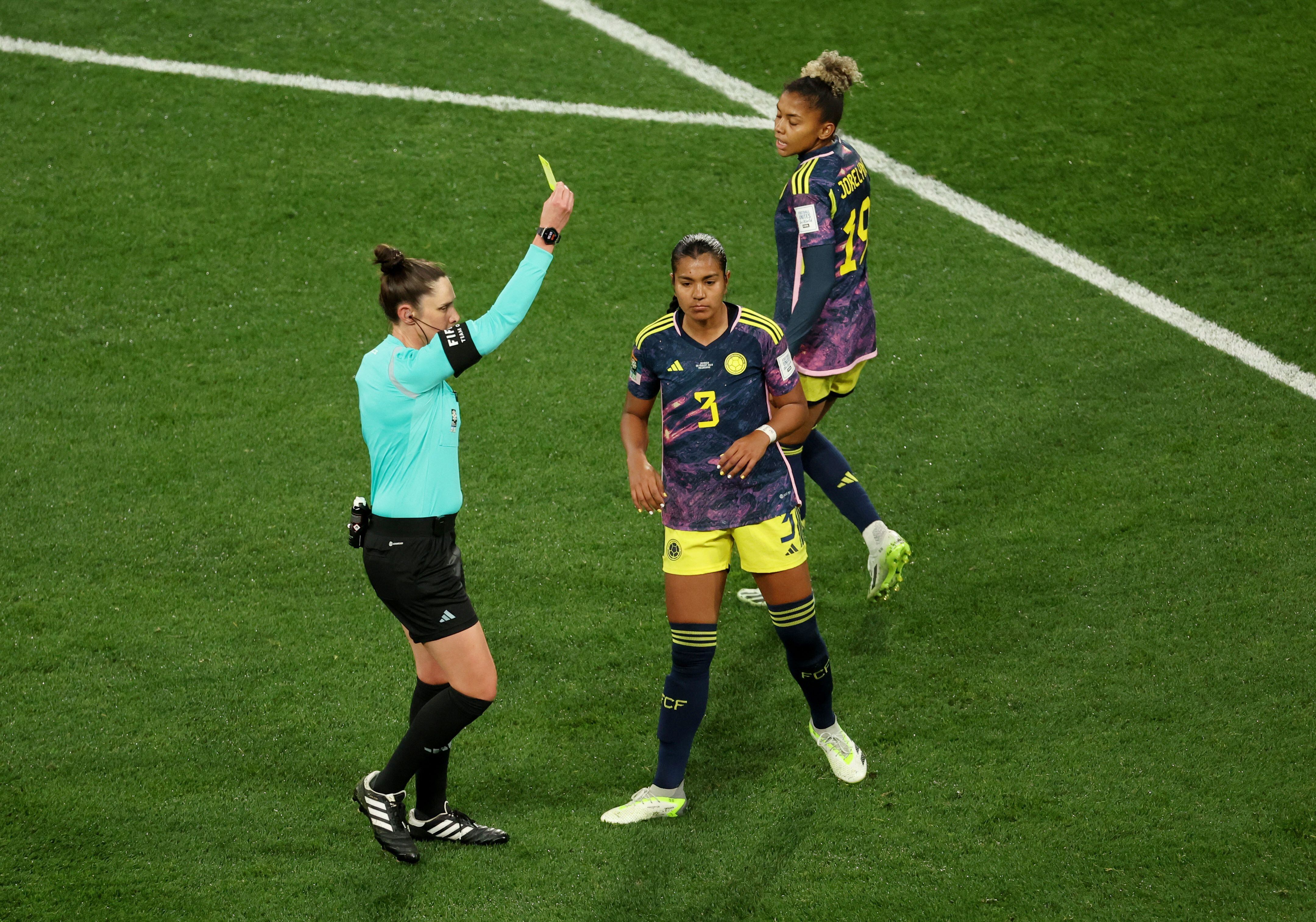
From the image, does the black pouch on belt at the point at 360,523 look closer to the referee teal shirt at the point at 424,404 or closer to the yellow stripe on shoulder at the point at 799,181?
the referee teal shirt at the point at 424,404

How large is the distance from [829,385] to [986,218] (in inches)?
174

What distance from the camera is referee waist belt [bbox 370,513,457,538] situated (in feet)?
15.3

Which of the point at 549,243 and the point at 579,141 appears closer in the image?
the point at 549,243

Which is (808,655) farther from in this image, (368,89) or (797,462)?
(368,89)

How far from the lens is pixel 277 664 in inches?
246

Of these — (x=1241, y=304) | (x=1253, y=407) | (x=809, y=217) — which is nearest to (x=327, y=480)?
(x=809, y=217)

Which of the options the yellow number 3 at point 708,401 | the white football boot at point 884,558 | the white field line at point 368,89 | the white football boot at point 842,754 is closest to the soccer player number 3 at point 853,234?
the white football boot at point 884,558

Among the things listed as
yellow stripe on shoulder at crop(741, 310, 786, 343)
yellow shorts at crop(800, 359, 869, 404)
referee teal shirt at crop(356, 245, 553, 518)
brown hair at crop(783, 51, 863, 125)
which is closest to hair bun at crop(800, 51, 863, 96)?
brown hair at crop(783, 51, 863, 125)

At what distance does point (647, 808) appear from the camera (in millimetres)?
5215

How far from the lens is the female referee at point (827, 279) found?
5.80 meters

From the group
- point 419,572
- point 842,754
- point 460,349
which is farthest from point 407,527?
point 842,754

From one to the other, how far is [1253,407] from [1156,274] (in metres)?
1.73

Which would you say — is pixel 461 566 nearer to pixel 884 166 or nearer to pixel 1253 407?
pixel 1253 407

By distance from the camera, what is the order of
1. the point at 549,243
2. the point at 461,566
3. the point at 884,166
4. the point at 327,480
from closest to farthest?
the point at 549,243 → the point at 461,566 → the point at 327,480 → the point at 884,166
